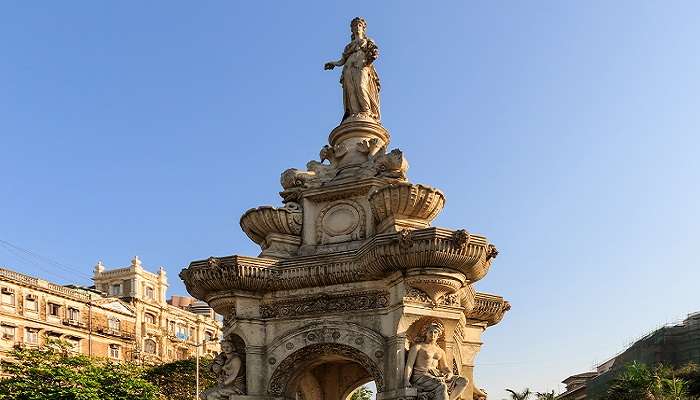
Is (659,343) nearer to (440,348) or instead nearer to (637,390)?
(637,390)

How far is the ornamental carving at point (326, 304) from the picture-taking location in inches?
427

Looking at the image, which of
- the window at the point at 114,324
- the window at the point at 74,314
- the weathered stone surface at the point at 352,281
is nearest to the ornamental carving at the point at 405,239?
the weathered stone surface at the point at 352,281

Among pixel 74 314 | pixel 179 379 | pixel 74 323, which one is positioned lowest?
pixel 179 379

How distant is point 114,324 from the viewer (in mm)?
67562

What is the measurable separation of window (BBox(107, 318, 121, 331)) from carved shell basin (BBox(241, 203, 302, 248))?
193 feet

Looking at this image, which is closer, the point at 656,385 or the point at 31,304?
the point at 656,385

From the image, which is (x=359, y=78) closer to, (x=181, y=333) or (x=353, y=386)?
(x=353, y=386)

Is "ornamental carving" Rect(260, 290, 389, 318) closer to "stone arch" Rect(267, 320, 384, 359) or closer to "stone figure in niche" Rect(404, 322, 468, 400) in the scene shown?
"stone arch" Rect(267, 320, 384, 359)

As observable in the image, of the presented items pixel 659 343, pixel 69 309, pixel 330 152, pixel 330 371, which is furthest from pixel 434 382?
pixel 69 309

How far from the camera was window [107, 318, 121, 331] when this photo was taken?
219 feet

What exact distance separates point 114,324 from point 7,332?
1250 centimetres

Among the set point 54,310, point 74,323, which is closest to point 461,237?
point 54,310

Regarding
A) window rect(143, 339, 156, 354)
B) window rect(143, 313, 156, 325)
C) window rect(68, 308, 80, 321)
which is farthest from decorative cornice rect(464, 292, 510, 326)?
window rect(143, 313, 156, 325)

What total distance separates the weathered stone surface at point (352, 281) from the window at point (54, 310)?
173 feet
